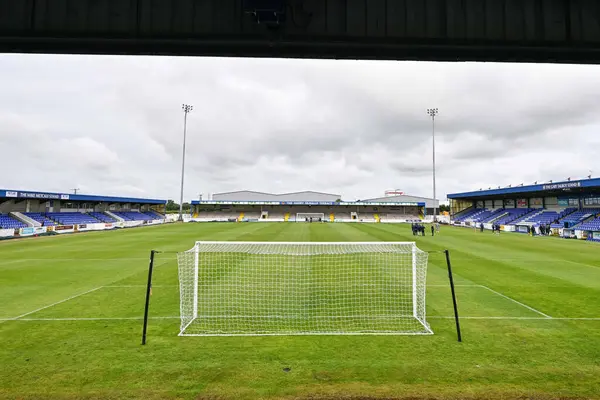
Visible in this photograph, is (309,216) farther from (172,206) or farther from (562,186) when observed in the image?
(172,206)

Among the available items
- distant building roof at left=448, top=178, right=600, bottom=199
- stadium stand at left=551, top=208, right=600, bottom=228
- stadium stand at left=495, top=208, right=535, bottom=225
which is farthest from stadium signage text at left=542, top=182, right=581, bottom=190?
stadium stand at left=495, top=208, right=535, bottom=225

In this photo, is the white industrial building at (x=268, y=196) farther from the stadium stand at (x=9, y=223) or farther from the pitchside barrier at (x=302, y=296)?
the pitchside barrier at (x=302, y=296)

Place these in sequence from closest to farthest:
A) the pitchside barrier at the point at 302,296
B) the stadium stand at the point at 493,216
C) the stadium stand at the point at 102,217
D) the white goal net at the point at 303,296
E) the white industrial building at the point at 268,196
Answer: the pitchside barrier at the point at 302,296
the white goal net at the point at 303,296
the stadium stand at the point at 102,217
the stadium stand at the point at 493,216
the white industrial building at the point at 268,196

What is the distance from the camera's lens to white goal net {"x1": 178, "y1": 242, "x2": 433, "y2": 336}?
7.65m

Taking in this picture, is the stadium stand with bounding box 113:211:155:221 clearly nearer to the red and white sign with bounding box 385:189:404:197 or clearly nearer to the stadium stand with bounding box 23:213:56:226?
the stadium stand with bounding box 23:213:56:226

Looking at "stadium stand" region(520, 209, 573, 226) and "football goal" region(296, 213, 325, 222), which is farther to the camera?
"football goal" region(296, 213, 325, 222)

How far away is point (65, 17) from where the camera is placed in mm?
4469

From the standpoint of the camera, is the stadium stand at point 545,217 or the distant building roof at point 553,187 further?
the stadium stand at point 545,217

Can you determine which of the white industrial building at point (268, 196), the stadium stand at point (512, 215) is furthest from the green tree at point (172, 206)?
the stadium stand at point (512, 215)

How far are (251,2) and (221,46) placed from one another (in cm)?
97

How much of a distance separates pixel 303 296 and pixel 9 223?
40259 mm

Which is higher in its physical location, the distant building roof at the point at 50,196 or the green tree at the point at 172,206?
the green tree at the point at 172,206

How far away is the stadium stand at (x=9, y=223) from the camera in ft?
110

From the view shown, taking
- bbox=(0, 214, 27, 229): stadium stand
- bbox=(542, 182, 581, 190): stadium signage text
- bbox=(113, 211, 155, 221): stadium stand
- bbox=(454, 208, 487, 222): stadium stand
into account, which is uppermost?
bbox=(542, 182, 581, 190): stadium signage text
